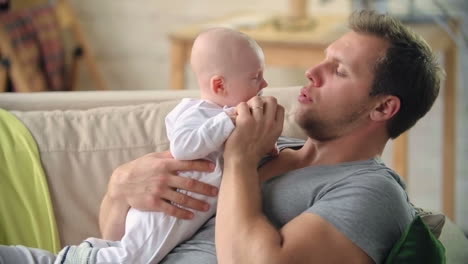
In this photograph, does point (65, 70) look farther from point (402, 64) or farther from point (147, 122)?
point (402, 64)

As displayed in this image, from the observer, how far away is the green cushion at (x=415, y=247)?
125cm

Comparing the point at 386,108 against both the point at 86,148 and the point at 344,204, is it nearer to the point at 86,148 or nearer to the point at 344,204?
the point at 344,204

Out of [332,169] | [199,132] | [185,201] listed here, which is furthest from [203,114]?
[332,169]

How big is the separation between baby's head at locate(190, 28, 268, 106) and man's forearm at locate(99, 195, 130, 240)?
0.33 metres

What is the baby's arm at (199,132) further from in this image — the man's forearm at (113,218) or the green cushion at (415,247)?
the green cushion at (415,247)

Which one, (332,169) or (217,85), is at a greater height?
(217,85)

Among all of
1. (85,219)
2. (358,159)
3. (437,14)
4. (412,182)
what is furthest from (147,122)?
(412,182)

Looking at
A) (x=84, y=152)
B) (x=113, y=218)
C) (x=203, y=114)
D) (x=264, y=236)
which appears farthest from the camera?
(x=84, y=152)

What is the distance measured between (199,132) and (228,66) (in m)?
0.16

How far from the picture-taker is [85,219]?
1.75 metres

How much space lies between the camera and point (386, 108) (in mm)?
1443

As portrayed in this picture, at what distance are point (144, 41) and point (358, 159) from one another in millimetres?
2418

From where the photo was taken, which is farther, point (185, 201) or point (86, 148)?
point (86, 148)

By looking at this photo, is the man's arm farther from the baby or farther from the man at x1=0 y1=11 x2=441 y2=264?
the baby
